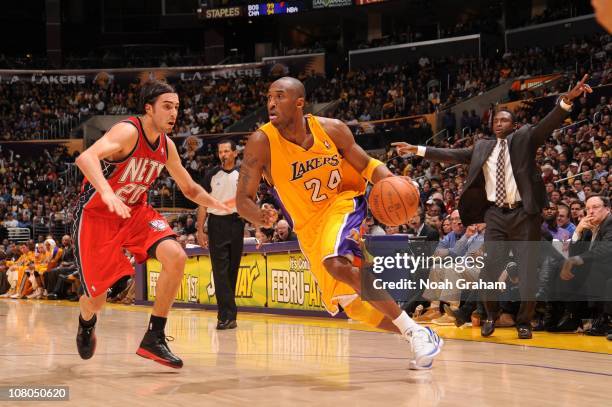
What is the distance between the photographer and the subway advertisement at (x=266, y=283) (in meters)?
9.89

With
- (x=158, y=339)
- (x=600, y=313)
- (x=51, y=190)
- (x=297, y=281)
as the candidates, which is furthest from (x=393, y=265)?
(x=51, y=190)

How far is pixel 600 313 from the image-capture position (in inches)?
289

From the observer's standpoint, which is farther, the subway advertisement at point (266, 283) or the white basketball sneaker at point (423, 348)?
the subway advertisement at point (266, 283)

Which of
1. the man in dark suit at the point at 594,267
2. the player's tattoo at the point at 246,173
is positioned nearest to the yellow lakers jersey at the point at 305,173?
the player's tattoo at the point at 246,173

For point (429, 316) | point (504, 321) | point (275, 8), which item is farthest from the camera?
point (275, 8)

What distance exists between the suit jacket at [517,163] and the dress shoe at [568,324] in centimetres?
125

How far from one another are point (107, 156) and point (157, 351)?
1323 mm

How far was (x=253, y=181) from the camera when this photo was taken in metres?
5.04

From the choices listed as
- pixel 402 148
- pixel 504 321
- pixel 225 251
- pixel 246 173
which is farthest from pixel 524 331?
pixel 225 251

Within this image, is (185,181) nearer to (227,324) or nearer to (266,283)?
(227,324)

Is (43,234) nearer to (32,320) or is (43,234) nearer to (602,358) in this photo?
(32,320)

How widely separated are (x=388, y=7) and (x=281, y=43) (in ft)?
18.3

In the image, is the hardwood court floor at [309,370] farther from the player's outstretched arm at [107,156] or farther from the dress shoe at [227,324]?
the player's outstretched arm at [107,156]

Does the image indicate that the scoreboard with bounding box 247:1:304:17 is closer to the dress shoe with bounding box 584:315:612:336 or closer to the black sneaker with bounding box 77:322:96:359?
the dress shoe with bounding box 584:315:612:336
